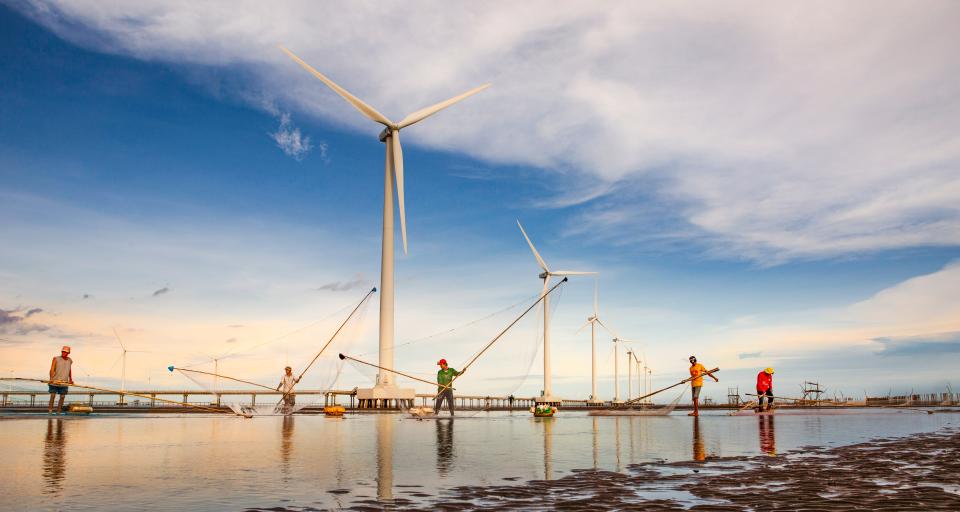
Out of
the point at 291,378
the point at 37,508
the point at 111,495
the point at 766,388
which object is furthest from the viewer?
the point at 766,388

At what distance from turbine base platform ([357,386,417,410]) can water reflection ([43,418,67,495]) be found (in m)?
37.2

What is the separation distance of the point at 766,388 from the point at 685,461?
36.5m

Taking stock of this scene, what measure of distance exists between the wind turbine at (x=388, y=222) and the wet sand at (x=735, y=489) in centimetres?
4580

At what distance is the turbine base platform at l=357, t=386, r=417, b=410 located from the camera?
58.9m

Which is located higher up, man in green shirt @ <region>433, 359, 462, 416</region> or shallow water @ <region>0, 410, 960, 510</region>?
man in green shirt @ <region>433, 359, 462, 416</region>

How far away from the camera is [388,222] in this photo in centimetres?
6150

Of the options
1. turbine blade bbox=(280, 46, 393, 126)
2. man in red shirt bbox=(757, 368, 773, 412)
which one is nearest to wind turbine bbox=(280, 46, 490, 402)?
turbine blade bbox=(280, 46, 393, 126)

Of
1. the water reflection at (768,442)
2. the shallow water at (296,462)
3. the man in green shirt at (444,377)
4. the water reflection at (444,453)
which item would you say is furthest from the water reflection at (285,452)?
the man in green shirt at (444,377)

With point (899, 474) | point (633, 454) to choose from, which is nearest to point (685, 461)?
point (633, 454)

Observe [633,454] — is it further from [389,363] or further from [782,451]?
[389,363]

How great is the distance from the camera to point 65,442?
19.7 m

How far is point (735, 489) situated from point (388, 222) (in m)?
52.4

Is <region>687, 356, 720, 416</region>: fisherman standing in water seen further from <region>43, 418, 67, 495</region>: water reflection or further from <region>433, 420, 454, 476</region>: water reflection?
<region>43, 418, 67, 495</region>: water reflection

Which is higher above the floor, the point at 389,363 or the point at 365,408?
the point at 389,363
